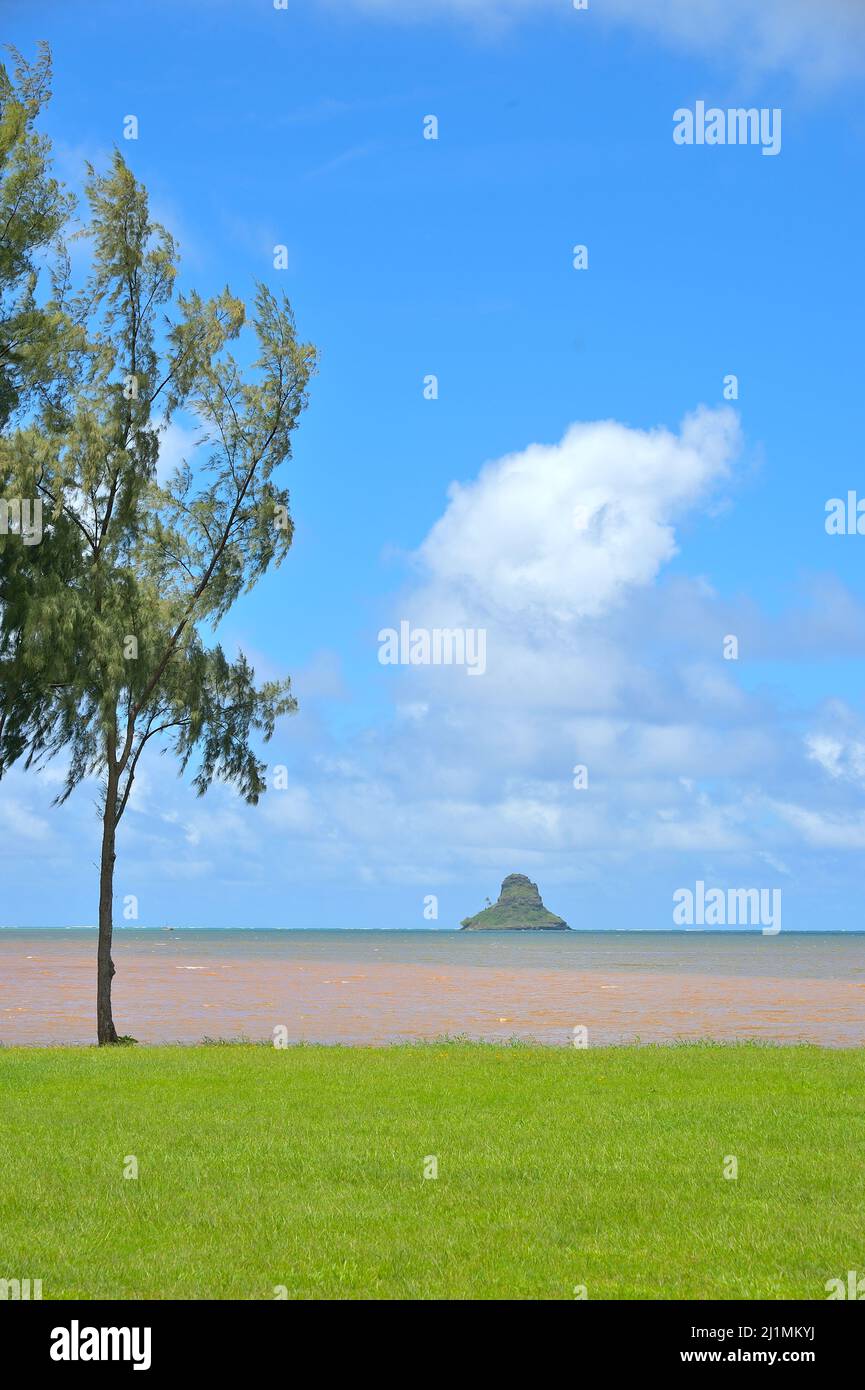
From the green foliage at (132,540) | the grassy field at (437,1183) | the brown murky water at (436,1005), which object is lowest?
the brown murky water at (436,1005)

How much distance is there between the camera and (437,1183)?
11.9 meters

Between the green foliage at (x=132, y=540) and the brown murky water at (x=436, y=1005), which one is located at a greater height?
the green foliage at (x=132, y=540)

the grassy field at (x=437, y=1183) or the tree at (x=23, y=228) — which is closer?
the grassy field at (x=437, y=1183)

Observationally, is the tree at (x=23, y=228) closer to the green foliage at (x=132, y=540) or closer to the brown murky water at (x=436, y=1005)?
the green foliage at (x=132, y=540)

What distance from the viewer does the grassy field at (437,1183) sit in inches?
357

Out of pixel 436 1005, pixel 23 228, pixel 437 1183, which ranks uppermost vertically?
pixel 23 228

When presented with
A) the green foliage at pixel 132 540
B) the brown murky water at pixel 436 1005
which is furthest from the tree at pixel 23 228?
the brown murky water at pixel 436 1005

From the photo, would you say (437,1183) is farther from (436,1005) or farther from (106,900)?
(436,1005)

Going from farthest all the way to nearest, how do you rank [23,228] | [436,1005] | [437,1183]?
[436,1005], [23,228], [437,1183]

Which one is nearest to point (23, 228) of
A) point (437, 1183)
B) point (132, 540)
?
point (132, 540)

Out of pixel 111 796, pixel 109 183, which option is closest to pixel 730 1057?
pixel 111 796

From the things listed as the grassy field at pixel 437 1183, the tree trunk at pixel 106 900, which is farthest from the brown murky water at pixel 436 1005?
the grassy field at pixel 437 1183
